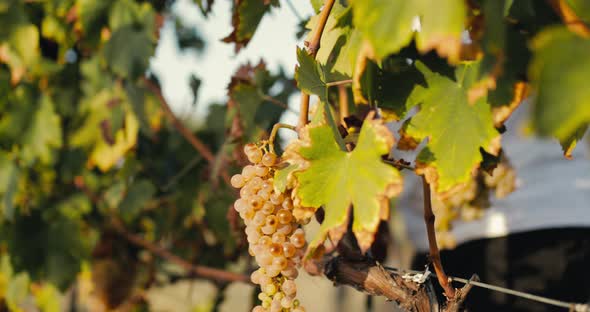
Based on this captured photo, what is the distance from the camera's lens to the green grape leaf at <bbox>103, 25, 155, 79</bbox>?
67.4 inches

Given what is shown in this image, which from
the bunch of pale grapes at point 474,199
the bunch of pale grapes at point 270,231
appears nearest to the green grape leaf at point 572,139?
the bunch of pale grapes at point 270,231

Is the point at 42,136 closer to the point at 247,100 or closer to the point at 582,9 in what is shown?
the point at 247,100

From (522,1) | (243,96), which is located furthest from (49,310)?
(522,1)

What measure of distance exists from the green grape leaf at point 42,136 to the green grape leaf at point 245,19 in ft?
3.98

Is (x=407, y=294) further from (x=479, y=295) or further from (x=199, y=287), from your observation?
(x=199, y=287)

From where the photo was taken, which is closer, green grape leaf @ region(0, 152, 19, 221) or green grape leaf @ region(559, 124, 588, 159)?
green grape leaf @ region(559, 124, 588, 159)

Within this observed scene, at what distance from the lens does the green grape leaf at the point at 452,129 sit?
696 mm

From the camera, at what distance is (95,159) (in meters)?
2.28

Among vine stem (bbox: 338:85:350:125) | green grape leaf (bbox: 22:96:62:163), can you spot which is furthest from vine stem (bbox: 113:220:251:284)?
vine stem (bbox: 338:85:350:125)

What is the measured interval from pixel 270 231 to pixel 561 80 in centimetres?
46

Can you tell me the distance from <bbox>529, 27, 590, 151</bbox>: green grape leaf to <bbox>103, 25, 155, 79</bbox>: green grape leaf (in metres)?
1.42

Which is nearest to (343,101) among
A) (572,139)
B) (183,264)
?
(572,139)

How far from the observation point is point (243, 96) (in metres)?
1.28

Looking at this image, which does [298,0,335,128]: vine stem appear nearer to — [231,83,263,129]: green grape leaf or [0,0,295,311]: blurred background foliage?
[231,83,263,129]: green grape leaf
